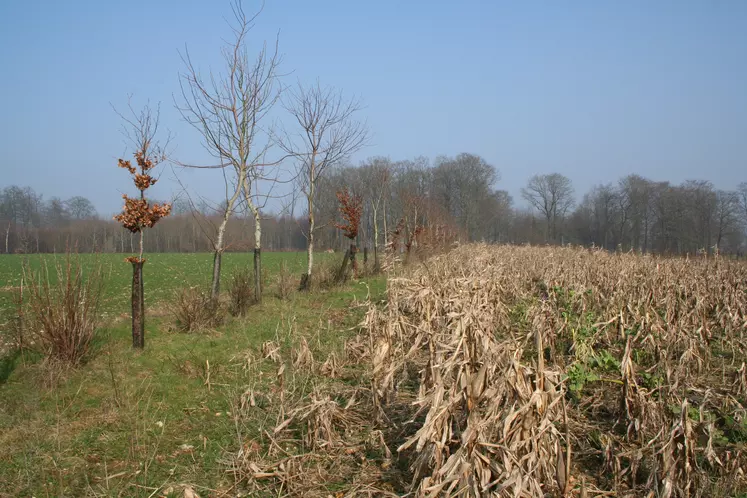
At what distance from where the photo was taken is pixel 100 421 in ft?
15.3

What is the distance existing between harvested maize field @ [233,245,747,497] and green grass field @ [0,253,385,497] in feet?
1.80

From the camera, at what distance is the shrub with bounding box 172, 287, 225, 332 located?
25.5 ft

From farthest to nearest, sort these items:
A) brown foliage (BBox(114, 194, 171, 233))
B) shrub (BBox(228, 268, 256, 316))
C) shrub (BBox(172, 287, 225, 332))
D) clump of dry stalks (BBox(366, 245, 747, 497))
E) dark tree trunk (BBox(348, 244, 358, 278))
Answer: dark tree trunk (BBox(348, 244, 358, 278))
shrub (BBox(228, 268, 256, 316))
shrub (BBox(172, 287, 225, 332))
brown foliage (BBox(114, 194, 171, 233))
clump of dry stalks (BBox(366, 245, 747, 497))

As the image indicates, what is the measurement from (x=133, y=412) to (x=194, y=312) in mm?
3089

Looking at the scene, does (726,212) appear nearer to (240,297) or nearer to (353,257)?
(353,257)

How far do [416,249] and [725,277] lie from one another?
10.3 metres

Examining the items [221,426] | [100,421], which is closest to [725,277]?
[221,426]

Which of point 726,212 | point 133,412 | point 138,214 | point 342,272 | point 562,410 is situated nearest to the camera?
point 562,410

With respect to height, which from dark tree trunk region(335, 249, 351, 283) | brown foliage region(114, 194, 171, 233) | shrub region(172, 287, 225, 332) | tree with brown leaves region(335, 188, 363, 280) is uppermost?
tree with brown leaves region(335, 188, 363, 280)

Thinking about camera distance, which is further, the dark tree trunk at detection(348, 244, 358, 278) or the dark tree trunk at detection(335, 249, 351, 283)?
the dark tree trunk at detection(348, 244, 358, 278)

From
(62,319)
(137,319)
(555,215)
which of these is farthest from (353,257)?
(555,215)

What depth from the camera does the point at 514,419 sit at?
3107mm

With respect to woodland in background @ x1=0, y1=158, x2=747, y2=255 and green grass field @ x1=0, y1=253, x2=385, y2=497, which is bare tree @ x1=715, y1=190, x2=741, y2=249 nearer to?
woodland in background @ x1=0, y1=158, x2=747, y2=255

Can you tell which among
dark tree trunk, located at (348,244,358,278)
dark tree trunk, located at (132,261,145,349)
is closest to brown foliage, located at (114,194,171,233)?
dark tree trunk, located at (132,261,145,349)
